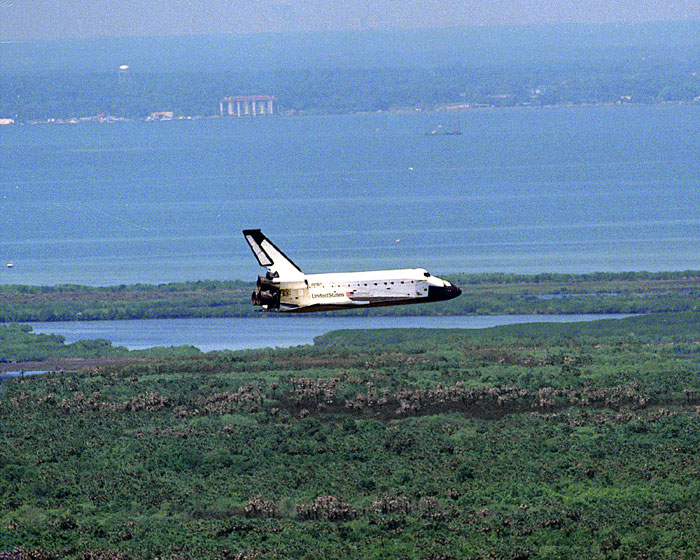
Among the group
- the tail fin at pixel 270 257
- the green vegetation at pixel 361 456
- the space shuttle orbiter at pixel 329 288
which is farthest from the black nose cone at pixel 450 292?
the green vegetation at pixel 361 456

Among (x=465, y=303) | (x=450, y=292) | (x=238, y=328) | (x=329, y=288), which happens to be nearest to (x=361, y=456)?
(x=450, y=292)

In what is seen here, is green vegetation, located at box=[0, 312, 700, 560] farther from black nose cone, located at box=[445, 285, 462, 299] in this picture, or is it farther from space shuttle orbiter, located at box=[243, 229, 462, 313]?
space shuttle orbiter, located at box=[243, 229, 462, 313]

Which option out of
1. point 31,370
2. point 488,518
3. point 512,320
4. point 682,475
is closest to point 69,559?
point 488,518

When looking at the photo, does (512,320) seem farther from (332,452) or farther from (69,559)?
(69,559)

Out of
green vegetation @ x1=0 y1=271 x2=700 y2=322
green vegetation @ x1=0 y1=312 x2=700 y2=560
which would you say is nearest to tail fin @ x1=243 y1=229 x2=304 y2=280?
green vegetation @ x1=0 y1=312 x2=700 y2=560

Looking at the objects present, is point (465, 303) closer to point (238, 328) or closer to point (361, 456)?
point (238, 328)

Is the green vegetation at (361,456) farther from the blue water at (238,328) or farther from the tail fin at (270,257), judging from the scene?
the tail fin at (270,257)

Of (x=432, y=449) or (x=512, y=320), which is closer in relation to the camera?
(x=432, y=449)
